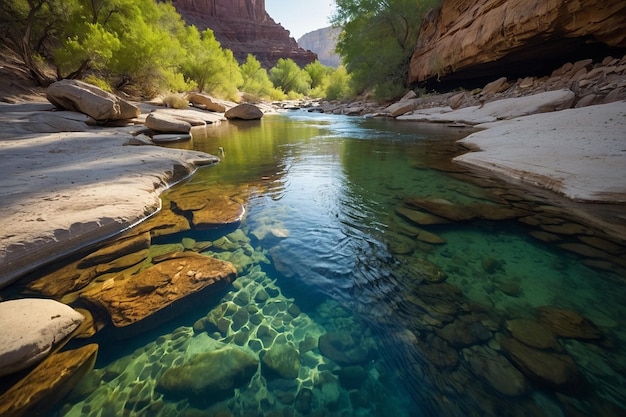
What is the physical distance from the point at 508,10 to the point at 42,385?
16.6m

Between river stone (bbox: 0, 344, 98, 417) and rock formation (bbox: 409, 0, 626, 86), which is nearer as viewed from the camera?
river stone (bbox: 0, 344, 98, 417)

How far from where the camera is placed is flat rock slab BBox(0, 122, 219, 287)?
2.31m

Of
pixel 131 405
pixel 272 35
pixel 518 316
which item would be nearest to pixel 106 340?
pixel 131 405

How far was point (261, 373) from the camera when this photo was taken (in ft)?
4.92

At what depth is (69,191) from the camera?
3.25 m

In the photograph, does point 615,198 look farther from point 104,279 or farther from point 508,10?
point 508,10

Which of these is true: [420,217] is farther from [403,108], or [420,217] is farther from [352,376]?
[403,108]

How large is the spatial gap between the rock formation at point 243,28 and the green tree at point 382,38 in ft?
195

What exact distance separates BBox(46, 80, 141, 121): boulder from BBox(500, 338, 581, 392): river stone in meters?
11.8

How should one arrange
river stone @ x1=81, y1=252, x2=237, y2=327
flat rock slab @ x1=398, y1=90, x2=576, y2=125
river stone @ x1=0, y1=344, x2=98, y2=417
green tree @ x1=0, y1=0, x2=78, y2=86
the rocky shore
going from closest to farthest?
river stone @ x1=0, y1=344, x2=98, y2=417 < the rocky shore < river stone @ x1=81, y1=252, x2=237, y2=327 < flat rock slab @ x1=398, y1=90, x2=576, y2=125 < green tree @ x1=0, y1=0, x2=78, y2=86

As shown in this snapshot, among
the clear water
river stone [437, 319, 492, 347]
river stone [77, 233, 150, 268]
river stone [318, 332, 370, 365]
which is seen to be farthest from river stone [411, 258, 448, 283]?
river stone [77, 233, 150, 268]

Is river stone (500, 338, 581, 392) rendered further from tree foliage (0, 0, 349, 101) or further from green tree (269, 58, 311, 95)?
green tree (269, 58, 311, 95)

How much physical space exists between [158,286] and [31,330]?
26.5 inches

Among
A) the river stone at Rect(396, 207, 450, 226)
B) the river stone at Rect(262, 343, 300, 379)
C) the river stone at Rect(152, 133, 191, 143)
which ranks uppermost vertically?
the river stone at Rect(152, 133, 191, 143)
